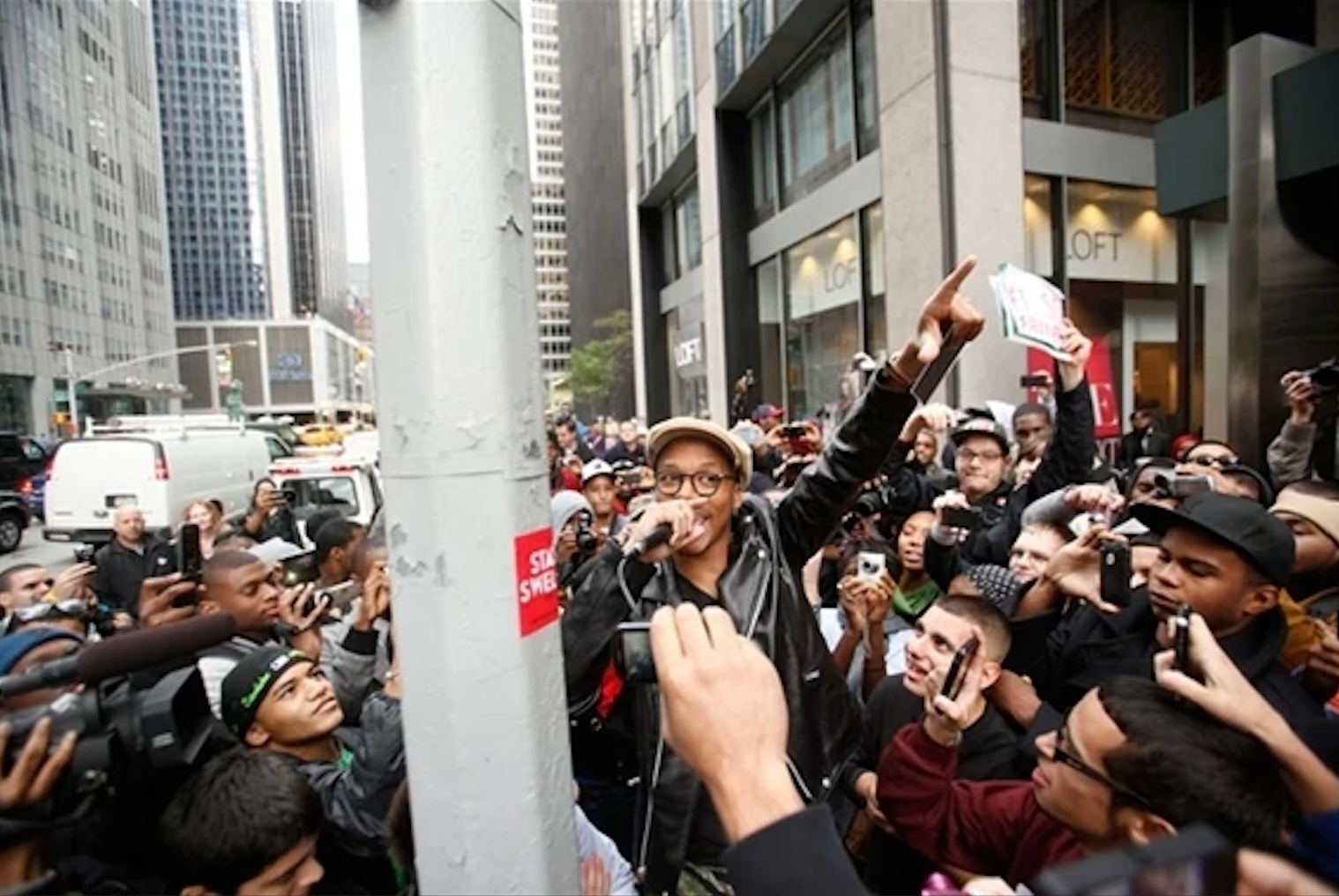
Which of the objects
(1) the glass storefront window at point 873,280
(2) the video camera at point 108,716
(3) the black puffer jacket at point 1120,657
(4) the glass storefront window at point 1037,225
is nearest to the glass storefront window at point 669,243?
(1) the glass storefront window at point 873,280

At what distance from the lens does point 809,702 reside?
7.50 ft

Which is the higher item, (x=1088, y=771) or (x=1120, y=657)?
(x=1088, y=771)

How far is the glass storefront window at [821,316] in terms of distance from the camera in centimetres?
1410

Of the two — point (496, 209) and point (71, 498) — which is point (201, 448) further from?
point (496, 209)

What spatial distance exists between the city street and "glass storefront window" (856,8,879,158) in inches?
671

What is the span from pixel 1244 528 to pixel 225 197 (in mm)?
96643

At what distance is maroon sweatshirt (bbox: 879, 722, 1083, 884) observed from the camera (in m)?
1.91

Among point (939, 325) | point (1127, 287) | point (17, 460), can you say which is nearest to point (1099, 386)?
point (1127, 287)

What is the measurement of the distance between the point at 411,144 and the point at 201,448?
581 inches

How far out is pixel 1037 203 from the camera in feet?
35.5

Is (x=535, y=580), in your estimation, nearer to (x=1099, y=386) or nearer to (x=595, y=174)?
(x=1099, y=386)

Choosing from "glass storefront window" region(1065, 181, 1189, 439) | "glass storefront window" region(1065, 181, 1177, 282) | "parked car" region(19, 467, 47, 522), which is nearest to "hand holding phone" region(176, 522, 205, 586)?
"glass storefront window" region(1065, 181, 1189, 439)

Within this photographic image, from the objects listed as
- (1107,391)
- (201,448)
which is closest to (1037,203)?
(1107,391)

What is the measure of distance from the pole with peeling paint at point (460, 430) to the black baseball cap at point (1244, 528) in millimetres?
2061
